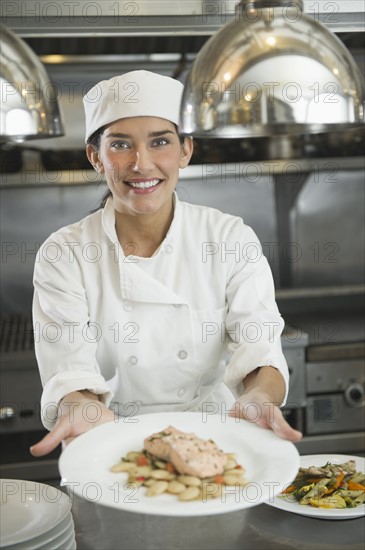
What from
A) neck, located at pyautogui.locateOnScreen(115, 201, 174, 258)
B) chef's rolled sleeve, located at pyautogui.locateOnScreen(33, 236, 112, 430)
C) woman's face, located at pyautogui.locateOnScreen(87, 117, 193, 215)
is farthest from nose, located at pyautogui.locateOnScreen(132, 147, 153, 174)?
chef's rolled sleeve, located at pyautogui.locateOnScreen(33, 236, 112, 430)

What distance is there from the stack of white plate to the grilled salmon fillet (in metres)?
0.20

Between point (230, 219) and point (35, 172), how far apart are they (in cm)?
153

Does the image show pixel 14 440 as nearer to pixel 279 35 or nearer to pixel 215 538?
pixel 215 538

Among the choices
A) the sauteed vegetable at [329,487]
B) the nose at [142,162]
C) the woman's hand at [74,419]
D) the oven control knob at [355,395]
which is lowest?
the oven control knob at [355,395]

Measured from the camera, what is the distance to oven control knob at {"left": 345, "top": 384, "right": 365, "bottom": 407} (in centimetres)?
298

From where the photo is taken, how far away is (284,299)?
3.60m

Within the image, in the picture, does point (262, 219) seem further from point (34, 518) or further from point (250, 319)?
point (34, 518)

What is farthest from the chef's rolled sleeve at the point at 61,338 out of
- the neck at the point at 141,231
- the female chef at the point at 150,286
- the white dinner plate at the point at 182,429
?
the white dinner plate at the point at 182,429

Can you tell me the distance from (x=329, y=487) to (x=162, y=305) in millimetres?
755

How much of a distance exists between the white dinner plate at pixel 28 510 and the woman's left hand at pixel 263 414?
0.42 meters

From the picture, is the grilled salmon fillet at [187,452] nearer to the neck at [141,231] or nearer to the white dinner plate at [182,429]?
the white dinner plate at [182,429]

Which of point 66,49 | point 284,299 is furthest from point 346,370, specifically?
point 66,49

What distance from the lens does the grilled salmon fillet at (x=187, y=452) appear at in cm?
143

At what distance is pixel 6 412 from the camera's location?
9.41ft
